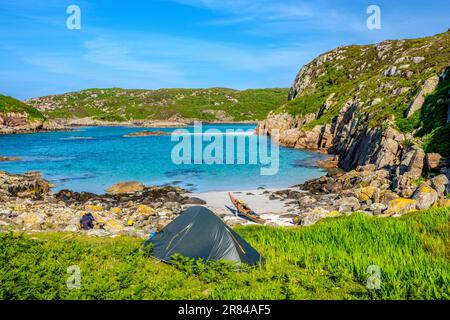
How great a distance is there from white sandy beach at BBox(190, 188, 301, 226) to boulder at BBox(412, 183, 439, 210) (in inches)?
347

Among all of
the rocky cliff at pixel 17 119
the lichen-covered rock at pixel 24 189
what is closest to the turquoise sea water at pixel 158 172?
the lichen-covered rock at pixel 24 189

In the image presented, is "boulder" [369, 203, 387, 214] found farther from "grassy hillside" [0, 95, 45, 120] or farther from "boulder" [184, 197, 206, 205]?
"grassy hillside" [0, 95, 45, 120]

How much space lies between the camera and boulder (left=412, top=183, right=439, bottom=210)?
23.2 metres

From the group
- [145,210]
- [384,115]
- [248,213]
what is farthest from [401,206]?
[384,115]

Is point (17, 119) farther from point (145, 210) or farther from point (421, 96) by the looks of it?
point (421, 96)

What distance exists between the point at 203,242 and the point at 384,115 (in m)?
41.1

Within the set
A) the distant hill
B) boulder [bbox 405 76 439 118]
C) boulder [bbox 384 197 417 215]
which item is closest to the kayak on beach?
boulder [bbox 384 197 417 215]

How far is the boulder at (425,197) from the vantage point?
76.2 ft

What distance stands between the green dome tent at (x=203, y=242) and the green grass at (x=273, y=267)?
25.6 inches

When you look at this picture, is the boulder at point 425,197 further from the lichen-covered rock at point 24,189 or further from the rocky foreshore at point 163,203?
the lichen-covered rock at point 24,189

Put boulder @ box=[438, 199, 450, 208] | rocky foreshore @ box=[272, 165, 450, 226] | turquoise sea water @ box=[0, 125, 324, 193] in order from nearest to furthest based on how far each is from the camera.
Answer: boulder @ box=[438, 199, 450, 208] → rocky foreshore @ box=[272, 165, 450, 226] → turquoise sea water @ box=[0, 125, 324, 193]

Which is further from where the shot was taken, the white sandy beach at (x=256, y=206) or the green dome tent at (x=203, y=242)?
the white sandy beach at (x=256, y=206)

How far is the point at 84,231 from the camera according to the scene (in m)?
20.8
